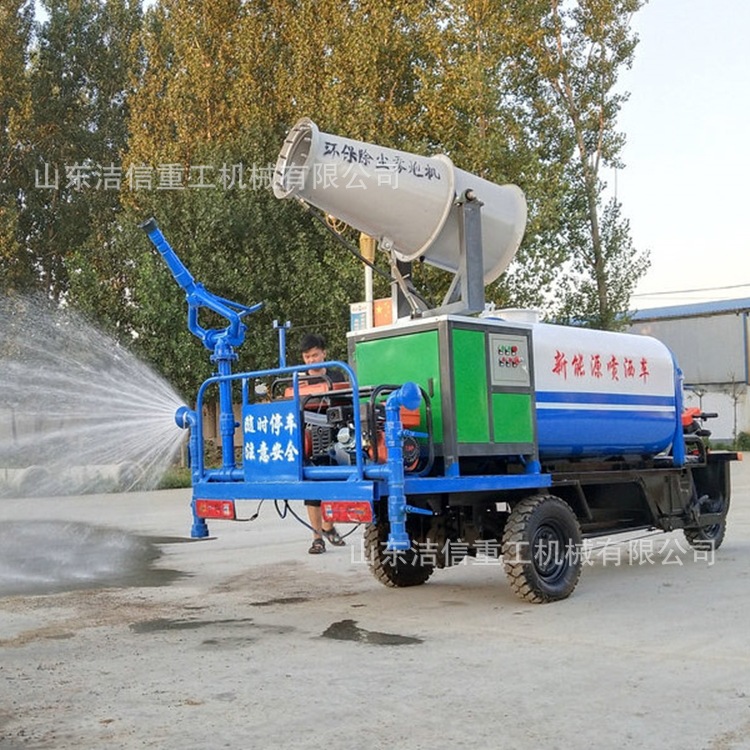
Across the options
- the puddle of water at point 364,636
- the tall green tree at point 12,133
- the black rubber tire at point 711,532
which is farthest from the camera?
the tall green tree at point 12,133

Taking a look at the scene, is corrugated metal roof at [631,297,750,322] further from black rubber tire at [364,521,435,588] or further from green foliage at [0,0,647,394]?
black rubber tire at [364,521,435,588]

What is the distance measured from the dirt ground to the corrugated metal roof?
38.0 m

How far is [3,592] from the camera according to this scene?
347 inches

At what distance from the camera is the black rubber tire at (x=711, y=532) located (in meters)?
10.2

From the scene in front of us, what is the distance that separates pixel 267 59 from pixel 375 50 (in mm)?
4204

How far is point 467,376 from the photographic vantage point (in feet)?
24.1

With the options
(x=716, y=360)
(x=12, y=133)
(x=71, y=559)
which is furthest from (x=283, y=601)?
(x=716, y=360)

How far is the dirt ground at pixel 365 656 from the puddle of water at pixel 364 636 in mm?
25

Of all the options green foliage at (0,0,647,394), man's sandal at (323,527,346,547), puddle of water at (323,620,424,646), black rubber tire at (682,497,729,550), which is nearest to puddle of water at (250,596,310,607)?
puddle of water at (323,620,424,646)

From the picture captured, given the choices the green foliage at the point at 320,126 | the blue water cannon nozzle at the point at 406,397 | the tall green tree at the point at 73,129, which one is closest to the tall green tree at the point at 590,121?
the green foliage at the point at 320,126

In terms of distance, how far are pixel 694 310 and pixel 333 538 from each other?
43769 mm

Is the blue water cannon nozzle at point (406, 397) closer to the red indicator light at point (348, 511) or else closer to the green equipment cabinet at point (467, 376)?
the green equipment cabinet at point (467, 376)

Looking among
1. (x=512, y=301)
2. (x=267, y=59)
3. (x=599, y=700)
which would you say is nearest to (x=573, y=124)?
(x=512, y=301)

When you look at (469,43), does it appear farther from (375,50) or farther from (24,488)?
(24,488)
